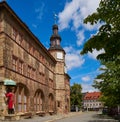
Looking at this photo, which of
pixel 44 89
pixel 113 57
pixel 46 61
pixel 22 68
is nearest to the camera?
pixel 113 57

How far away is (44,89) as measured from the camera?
4500 cm

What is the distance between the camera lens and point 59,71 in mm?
57031

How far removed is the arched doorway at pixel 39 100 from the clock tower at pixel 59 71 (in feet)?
38.4

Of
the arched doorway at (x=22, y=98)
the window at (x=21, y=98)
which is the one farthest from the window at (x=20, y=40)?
the window at (x=21, y=98)

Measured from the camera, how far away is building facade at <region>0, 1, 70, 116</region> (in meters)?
27.6

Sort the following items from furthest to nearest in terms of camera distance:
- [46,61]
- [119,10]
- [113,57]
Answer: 1. [46,61]
2. [113,57]
3. [119,10]

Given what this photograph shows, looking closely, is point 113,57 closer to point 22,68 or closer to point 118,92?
point 118,92

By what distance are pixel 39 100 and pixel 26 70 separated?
28.9 ft

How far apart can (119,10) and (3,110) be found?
21.8 meters

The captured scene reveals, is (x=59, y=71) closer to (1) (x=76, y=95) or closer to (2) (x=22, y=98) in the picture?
(2) (x=22, y=98)

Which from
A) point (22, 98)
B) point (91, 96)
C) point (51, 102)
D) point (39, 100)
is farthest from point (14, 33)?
point (91, 96)

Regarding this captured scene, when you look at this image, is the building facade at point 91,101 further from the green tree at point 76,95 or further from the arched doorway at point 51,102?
the arched doorway at point 51,102

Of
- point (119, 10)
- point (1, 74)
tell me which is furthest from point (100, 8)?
point (1, 74)

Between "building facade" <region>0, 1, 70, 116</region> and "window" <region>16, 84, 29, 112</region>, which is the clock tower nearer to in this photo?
"building facade" <region>0, 1, 70, 116</region>
